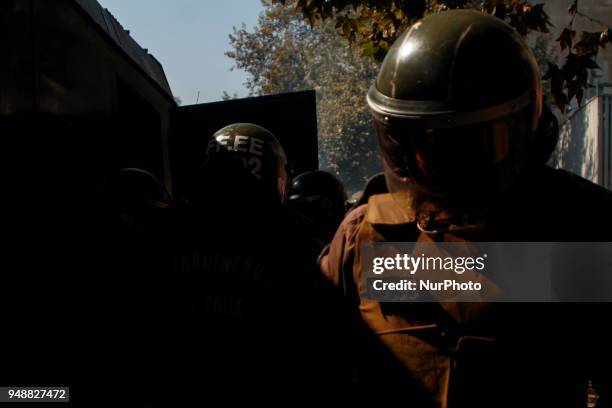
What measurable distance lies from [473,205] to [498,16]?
354cm

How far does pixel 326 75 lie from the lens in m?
34.6

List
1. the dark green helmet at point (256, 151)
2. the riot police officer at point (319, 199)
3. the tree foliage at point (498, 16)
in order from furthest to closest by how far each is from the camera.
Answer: the riot police officer at point (319, 199), the tree foliage at point (498, 16), the dark green helmet at point (256, 151)

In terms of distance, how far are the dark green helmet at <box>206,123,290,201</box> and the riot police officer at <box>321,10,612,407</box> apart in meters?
1.89

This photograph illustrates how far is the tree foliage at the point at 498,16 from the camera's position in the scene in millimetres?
5020

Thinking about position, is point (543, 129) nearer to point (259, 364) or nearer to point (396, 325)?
point (396, 325)

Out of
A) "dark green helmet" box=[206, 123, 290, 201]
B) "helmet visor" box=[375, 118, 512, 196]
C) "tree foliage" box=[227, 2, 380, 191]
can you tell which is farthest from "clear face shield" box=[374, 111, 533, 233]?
"tree foliage" box=[227, 2, 380, 191]

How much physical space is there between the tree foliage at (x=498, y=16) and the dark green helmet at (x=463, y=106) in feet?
10.7

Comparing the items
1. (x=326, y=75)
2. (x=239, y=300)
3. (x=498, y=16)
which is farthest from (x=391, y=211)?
(x=326, y=75)

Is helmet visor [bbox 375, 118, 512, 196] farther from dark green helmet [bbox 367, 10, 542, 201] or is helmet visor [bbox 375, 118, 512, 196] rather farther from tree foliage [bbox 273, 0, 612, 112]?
tree foliage [bbox 273, 0, 612, 112]

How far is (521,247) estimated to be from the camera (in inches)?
69.6

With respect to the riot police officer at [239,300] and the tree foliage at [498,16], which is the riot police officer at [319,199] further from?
the riot police officer at [239,300]

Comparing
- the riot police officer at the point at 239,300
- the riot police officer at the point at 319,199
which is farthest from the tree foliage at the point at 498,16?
the riot police officer at the point at 239,300

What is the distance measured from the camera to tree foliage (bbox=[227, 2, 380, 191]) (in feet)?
104

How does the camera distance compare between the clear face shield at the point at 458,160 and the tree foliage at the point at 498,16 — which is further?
the tree foliage at the point at 498,16
